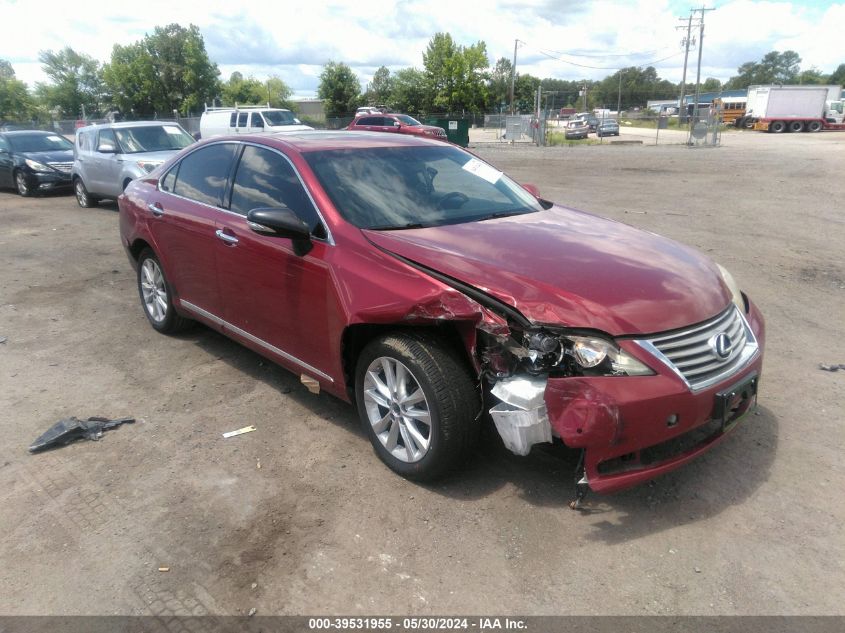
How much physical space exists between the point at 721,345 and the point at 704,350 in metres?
0.12

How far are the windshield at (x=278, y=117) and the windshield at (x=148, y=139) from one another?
381 inches

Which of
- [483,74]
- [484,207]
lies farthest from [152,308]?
[483,74]

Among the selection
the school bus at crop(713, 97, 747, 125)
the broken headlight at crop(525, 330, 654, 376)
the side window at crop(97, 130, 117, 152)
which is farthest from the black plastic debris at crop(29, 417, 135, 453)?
the school bus at crop(713, 97, 747, 125)

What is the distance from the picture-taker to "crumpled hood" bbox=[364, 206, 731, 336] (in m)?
2.99

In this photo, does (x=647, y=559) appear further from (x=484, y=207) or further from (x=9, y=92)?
(x=9, y=92)

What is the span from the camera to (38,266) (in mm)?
8844

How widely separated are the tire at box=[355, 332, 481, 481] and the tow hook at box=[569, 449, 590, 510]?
53cm

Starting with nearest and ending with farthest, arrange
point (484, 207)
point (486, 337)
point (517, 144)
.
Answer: point (486, 337) < point (484, 207) < point (517, 144)

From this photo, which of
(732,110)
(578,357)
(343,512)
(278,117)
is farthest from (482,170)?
(732,110)

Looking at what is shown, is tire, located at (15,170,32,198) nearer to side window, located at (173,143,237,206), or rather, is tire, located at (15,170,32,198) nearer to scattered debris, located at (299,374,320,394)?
side window, located at (173,143,237,206)

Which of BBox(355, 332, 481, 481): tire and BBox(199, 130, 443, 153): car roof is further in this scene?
BBox(199, 130, 443, 153): car roof

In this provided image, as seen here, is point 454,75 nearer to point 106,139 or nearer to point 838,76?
point 106,139

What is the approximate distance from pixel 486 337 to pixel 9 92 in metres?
94.2

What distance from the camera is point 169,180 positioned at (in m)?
5.36
